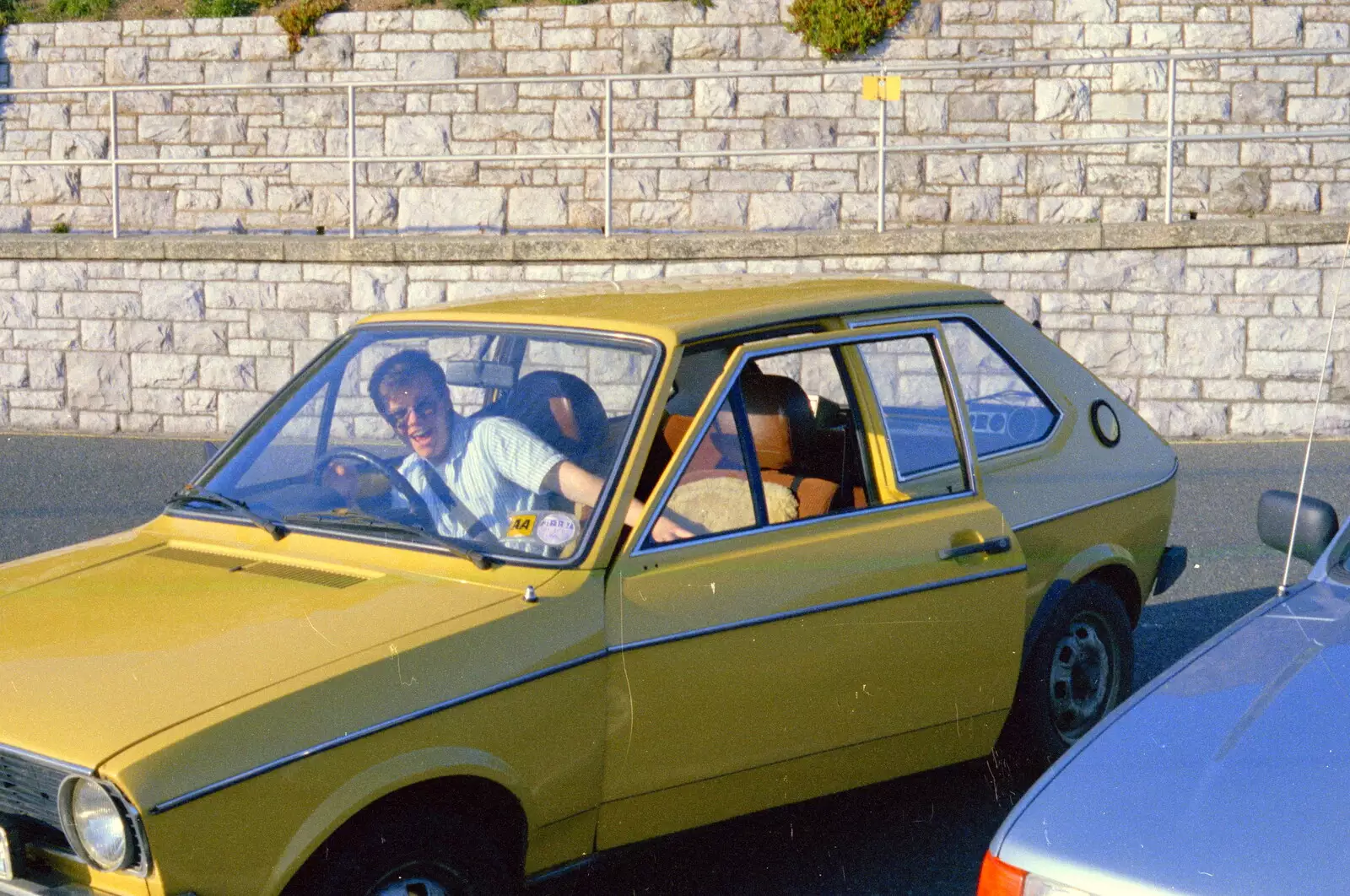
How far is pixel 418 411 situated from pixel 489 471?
32cm

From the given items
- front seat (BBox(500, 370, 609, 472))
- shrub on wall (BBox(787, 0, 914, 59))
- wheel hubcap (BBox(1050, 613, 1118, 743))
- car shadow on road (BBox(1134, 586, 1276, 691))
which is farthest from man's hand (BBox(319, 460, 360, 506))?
shrub on wall (BBox(787, 0, 914, 59))

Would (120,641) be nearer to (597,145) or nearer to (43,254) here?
(43,254)

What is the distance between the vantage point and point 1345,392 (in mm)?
11297

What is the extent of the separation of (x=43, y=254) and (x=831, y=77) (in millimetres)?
8350

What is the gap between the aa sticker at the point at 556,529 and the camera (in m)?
3.49

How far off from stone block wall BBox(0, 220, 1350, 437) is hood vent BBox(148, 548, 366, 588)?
7.65 m

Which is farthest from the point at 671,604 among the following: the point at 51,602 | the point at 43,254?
the point at 43,254

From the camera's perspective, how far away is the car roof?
3920 millimetres

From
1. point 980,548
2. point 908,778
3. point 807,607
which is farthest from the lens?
point 908,778

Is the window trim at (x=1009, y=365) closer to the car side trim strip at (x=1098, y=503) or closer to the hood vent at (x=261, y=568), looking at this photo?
the car side trim strip at (x=1098, y=503)

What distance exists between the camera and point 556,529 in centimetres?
351

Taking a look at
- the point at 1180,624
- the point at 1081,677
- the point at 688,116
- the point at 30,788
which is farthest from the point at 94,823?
the point at 688,116

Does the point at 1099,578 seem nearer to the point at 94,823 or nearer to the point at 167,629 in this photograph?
the point at 167,629

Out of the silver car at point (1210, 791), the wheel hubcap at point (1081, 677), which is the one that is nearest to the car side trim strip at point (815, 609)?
the wheel hubcap at point (1081, 677)
